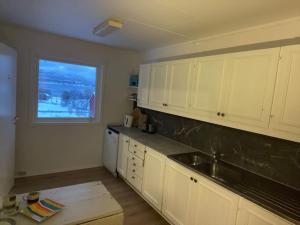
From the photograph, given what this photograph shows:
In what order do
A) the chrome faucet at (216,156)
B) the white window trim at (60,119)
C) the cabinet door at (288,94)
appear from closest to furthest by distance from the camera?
the cabinet door at (288,94) < the chrome faucet at (216,156) < the white window trim at (60,119)

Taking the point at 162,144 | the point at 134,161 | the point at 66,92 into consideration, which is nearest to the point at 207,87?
the point at 162,144

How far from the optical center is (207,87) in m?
2.34

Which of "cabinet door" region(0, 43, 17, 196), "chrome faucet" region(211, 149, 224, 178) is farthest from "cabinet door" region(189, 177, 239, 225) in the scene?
"cabinet door" region(0, 43, 17, 196)

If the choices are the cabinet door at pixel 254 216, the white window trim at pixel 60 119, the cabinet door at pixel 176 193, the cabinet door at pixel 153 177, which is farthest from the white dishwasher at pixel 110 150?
the cabinet door at pixel 254 216

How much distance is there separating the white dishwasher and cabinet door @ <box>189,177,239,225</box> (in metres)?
→ 1.87

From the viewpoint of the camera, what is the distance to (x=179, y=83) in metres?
2.76

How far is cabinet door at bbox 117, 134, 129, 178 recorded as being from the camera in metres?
3.31

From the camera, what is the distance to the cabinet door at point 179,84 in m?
2.62

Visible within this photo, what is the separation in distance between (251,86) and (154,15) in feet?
4.05

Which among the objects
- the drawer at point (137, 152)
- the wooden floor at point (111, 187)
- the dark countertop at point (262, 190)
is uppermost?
the dark countertop at point (262, 190)

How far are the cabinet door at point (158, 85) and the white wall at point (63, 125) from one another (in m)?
0.98

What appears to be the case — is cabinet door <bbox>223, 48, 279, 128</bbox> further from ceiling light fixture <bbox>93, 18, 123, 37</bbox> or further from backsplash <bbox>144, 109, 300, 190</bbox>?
ceiling light fixture <bbox>93, 18, 123, 37</bbox>

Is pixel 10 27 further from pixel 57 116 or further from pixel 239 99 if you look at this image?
pixel 239 99

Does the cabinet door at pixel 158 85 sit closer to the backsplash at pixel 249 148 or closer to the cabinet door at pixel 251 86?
the backsplash at pixel 249 148
